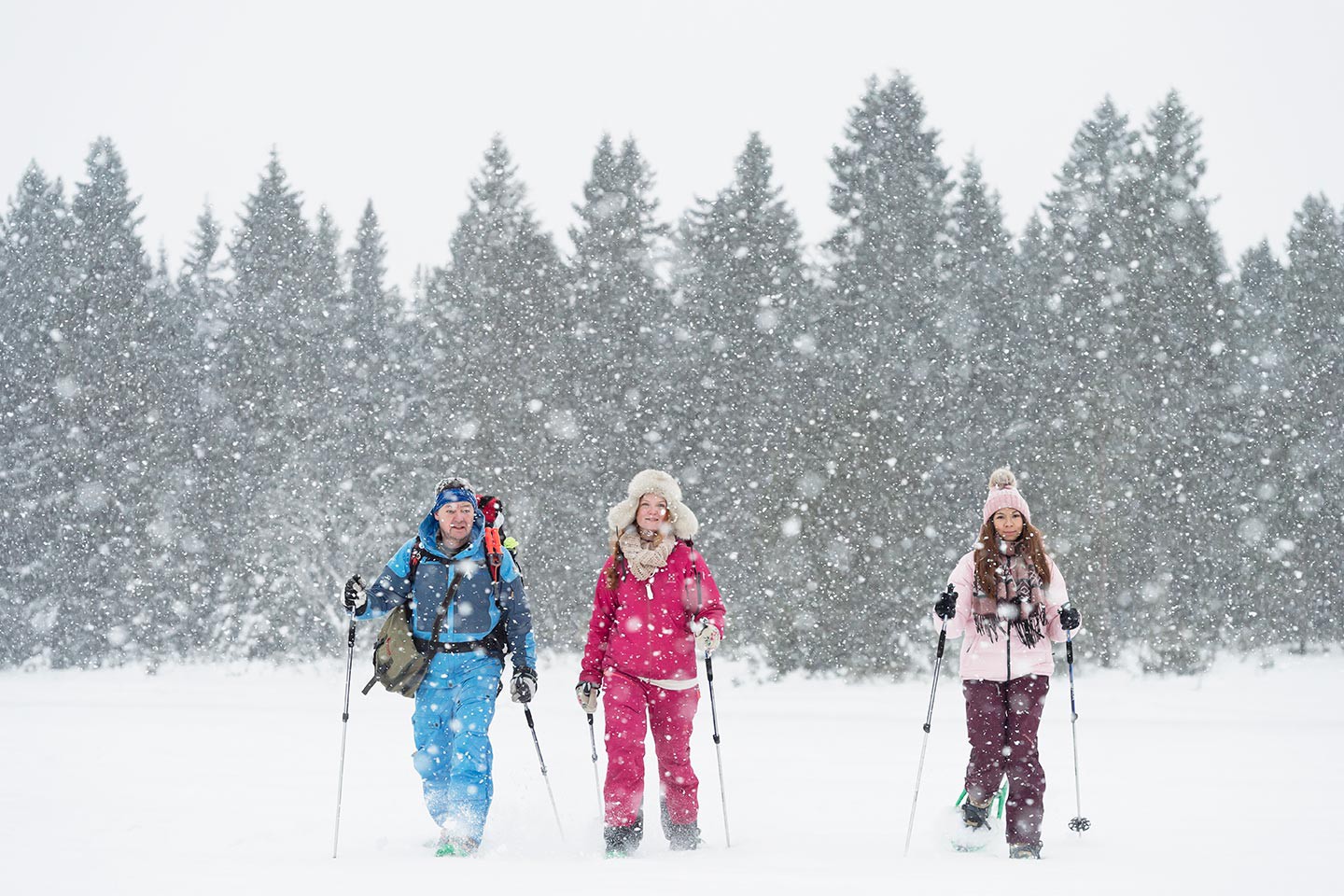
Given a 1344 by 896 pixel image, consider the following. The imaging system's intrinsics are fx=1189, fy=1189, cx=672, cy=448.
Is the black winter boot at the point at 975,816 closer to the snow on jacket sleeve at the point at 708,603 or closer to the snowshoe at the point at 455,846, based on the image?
the snow on jacket sleeve at the point at 708,603

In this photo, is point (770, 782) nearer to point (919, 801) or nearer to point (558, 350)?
point (919, 801)

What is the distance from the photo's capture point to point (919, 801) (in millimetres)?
8492

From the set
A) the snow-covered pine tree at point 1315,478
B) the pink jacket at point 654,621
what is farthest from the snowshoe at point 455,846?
the snow-covered pine tree at point 1315,478

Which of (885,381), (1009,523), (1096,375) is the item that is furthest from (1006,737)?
(1096,375)

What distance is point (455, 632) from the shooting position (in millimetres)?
6516

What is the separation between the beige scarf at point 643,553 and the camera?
660 centimetres

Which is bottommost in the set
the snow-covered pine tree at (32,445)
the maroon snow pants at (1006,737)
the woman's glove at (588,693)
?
the maroon snow pants at (1006,737)

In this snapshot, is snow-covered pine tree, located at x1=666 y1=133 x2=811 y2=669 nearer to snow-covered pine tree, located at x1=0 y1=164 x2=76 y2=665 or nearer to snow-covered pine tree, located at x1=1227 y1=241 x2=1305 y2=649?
snow-covered pine tree, located at x1=1227 y1=241 x2=1305 y2=649

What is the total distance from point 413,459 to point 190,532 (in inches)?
191

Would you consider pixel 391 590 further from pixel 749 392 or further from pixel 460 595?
pixel 749 392

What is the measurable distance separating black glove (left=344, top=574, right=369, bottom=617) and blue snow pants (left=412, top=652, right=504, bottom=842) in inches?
19.8

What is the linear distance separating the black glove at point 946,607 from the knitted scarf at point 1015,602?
0.46 ft

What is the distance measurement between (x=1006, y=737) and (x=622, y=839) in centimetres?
215

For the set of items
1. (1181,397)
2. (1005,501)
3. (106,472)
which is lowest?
(1005,501)
